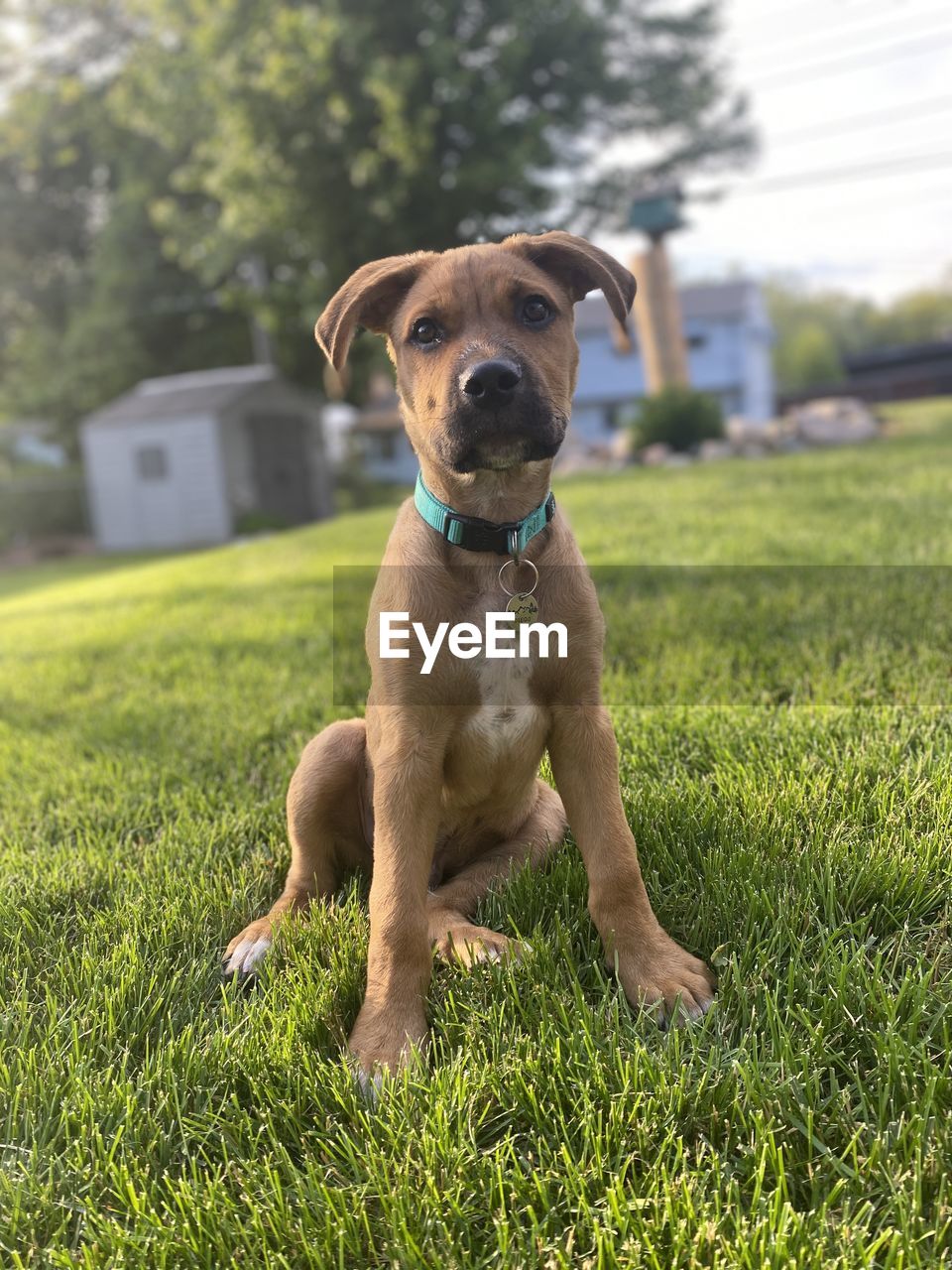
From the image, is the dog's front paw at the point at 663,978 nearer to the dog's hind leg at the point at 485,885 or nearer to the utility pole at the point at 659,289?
the dog's hind leg at the point at 485,885

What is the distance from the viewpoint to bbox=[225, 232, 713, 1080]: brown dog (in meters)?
1.95

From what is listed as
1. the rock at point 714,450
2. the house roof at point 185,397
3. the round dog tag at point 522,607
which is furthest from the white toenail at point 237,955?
the house roof at point 185,397

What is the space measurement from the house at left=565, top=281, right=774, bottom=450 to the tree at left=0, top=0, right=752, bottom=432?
17349 millimetres

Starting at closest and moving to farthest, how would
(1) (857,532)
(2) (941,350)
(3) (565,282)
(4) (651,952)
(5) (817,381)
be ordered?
(4) (651,952) < (3) (565,282) < (1) (857,532) < (2) (941,350) < (5) (817,381)

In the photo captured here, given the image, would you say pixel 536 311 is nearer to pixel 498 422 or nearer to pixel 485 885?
pixel 498 422

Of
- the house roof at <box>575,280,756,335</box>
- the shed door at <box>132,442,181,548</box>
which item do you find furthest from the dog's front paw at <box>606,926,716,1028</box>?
the house roof at <box>575,280,756,335</box>

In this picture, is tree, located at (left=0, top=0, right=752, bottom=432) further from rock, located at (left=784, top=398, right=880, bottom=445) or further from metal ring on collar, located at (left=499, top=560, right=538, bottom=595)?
metal ring on collar, located at (left=499, top=560, right=538, bottom=595)

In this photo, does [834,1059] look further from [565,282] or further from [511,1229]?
[565,282]

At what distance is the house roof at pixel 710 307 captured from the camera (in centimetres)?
3919

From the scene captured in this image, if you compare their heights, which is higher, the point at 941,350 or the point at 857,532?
the point at 941,350

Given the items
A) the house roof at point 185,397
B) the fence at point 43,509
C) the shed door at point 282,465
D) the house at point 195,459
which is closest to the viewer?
the house roof at point 185,397

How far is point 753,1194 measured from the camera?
4.45 feet

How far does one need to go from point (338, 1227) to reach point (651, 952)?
0.85m

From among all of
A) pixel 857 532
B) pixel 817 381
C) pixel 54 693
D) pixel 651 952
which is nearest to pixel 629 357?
pixel 817 381
